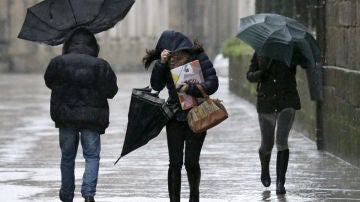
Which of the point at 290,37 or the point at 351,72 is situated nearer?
the point at 290,37

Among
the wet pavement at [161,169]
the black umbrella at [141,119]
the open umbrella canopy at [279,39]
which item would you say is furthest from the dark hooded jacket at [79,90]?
the open umbrella canopy at [279,39]

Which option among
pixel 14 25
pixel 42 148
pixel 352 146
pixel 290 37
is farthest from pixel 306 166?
pixel 14 25

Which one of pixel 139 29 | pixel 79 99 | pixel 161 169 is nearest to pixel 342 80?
pixel 161 169

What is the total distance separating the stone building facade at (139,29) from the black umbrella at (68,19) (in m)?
31.5

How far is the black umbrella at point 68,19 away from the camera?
34.6ft

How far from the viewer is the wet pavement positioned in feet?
37.7

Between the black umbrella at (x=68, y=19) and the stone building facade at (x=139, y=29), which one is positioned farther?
the stone building facade at (x=139, y=29)

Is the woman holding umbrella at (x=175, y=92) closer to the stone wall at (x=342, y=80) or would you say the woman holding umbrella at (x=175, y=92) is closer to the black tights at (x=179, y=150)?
the black tights at (x=179, y=150)

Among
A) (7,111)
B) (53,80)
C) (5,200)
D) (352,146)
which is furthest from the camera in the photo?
(7,111)

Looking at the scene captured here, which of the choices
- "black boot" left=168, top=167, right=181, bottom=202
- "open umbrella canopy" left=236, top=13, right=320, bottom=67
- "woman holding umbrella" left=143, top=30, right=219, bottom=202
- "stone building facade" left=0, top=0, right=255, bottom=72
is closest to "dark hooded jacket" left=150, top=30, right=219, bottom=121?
"woman holding umbrella" left=143, top=30, right=219, bottom=202

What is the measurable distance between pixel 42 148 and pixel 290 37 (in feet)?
18.2

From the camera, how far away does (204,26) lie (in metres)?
43.9

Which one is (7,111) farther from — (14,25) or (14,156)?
(14,25)

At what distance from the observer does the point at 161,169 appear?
13664mm
